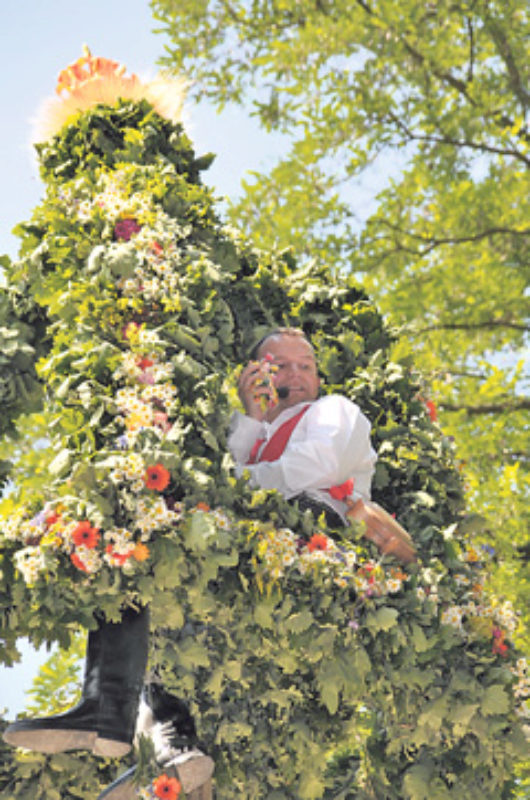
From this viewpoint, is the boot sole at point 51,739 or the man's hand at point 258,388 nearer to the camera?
the boot sole at point 51,739

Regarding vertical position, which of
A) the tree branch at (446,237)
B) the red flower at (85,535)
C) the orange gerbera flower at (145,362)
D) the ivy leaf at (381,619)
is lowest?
the ivy leaf at (381,619)

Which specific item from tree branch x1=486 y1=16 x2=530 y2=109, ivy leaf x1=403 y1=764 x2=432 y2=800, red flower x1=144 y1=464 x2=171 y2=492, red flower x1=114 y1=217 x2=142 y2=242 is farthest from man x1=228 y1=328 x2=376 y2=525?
tree branch x1=486 y1=16 x2=530 y2=109

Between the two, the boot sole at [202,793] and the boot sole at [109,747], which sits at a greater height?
the boot sole at [109,747]

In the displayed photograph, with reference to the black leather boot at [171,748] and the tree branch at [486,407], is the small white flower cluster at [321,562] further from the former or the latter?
the tree branch at [486,407]

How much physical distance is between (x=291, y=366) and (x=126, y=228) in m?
1.02

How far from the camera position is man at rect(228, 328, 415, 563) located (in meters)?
4.15

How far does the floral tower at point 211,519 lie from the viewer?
11.4 feet

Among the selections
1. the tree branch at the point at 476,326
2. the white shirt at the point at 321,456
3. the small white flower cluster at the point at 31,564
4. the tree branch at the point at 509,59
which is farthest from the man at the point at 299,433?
the tree branch at the point at 509,59

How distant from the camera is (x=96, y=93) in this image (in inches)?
200

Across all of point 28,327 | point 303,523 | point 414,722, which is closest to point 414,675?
point 414,722

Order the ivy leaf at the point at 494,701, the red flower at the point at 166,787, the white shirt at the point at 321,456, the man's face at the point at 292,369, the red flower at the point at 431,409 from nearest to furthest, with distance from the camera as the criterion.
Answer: the red flower at the point at 166,787 < the white shirt at the point at 321,456 < the ivy leaf at the point at 494,701 < the man's face at the point at 292,369 < the red flower at the point at 431,409

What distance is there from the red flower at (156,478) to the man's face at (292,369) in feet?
4.27

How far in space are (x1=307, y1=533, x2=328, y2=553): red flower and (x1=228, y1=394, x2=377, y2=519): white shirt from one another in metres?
0.27

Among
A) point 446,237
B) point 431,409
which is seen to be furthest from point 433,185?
point 431,409
